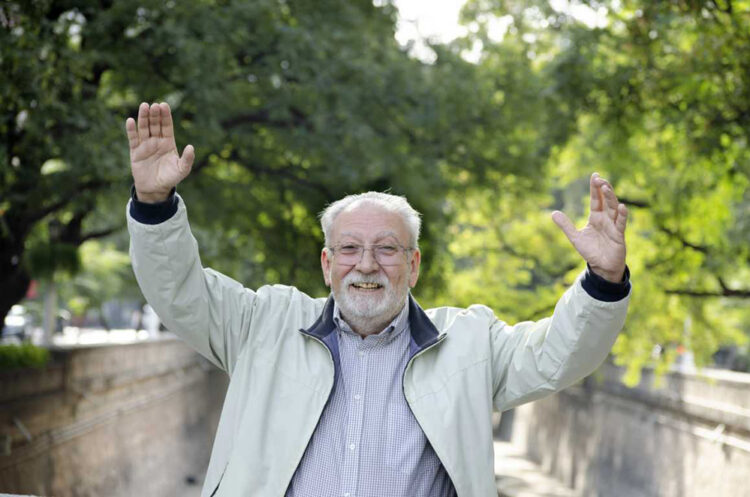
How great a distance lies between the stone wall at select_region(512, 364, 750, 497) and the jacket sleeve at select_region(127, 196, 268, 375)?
12946 mm

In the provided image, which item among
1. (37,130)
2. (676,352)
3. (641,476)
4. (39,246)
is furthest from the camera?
(641,476)

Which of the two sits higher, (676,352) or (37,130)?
(37,130)

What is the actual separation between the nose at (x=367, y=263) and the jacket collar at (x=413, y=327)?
0.46 ft

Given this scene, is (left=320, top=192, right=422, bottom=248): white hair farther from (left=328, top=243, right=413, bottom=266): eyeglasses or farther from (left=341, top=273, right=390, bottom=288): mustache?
(left=341, top=273, right=390, bottom=288): mustache

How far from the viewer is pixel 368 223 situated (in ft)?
11.4

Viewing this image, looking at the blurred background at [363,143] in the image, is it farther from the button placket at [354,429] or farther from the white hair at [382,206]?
the button placket at [354,429]

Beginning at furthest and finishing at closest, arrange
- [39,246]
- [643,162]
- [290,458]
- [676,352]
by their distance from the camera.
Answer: [676,352] → [643,162] → [39,246] → [290,458]

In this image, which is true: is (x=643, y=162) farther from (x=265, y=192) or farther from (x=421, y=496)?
(x=421, y=496)

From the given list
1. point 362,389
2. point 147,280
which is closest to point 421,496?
point 362,389

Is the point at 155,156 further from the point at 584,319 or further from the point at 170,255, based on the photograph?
the point at 584,319

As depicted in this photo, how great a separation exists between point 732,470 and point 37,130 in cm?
1110

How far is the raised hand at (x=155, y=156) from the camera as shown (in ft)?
10.2

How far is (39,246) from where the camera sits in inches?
497

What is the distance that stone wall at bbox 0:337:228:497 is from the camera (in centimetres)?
1161
